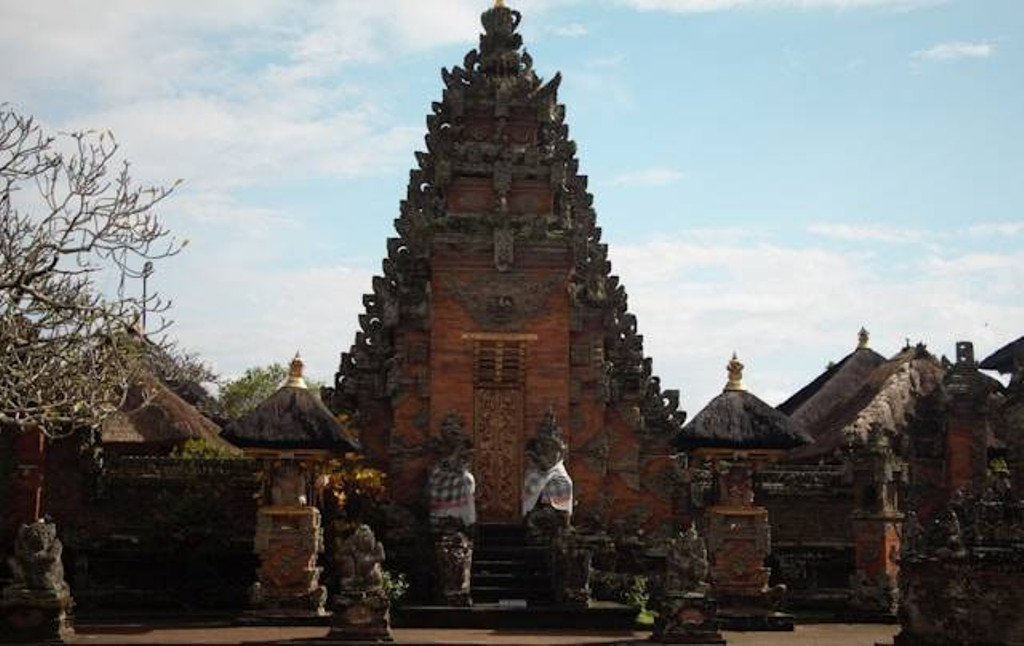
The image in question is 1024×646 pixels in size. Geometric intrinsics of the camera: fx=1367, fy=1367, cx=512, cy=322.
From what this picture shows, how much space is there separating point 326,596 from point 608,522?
17.5ft

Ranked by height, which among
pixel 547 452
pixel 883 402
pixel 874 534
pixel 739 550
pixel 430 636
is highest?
pixel 883 402

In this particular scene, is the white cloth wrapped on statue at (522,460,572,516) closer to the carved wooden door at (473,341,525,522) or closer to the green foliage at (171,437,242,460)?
the carved wooden door at (473,341,525,522)

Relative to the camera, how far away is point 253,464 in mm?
23734

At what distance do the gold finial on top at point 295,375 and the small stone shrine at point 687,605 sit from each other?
22.1 feet

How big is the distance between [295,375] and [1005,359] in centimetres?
1102

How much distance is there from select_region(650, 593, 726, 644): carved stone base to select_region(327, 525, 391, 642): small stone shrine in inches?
145

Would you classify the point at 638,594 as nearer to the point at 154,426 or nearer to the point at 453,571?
the point at 453,571

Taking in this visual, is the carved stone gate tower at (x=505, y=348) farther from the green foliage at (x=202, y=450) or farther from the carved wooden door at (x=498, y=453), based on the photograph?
the green foliage at (x=202, y=450)

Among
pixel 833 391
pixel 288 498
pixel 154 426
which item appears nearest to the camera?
pixel 288 498

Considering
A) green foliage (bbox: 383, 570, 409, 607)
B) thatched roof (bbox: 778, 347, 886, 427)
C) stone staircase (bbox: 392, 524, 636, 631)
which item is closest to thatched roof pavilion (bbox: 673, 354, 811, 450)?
stone staircase (bbox: 392, 524, 636, 631)

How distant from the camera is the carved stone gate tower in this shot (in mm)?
23875

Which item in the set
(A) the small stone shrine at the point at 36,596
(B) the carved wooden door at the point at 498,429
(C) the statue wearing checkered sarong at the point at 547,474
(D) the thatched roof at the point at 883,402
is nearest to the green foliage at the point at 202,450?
(B) the carved wooden door at the point at 498,429

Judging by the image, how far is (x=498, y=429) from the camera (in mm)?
23906

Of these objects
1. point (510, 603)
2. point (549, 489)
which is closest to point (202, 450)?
point (549, 489)
